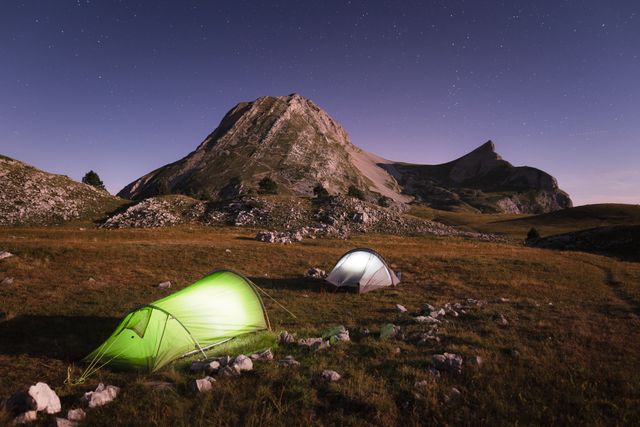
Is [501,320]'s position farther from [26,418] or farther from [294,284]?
[26,418]

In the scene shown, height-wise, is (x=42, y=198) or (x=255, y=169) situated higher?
(x=255, y=169)

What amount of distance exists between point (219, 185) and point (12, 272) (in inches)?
5328

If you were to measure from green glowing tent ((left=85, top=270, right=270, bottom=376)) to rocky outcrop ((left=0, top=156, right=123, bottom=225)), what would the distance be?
2283 inches

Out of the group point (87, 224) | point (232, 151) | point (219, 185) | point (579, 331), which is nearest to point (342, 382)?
point (579, 331)

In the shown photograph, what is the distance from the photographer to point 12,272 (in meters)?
19.2

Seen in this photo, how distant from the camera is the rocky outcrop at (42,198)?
53.7m

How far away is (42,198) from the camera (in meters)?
57.9

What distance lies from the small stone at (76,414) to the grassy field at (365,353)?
0.26m

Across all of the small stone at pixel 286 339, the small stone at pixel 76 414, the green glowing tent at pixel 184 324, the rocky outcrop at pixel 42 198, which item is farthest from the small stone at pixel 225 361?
the rocky outcrop at pixel 42 198

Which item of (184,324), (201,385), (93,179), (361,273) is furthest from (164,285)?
(93,179)

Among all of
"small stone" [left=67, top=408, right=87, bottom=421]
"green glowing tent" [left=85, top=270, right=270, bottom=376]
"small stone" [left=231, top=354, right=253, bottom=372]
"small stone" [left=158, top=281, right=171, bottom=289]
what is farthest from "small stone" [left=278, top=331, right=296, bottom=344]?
"small stone" [left=158, top=281, right=171, bottom=289]

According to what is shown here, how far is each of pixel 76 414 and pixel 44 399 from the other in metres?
0.94

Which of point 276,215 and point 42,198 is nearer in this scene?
point 42,198

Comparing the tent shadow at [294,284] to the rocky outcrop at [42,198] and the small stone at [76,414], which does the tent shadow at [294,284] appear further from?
the rocky outcrop at [42,198]
